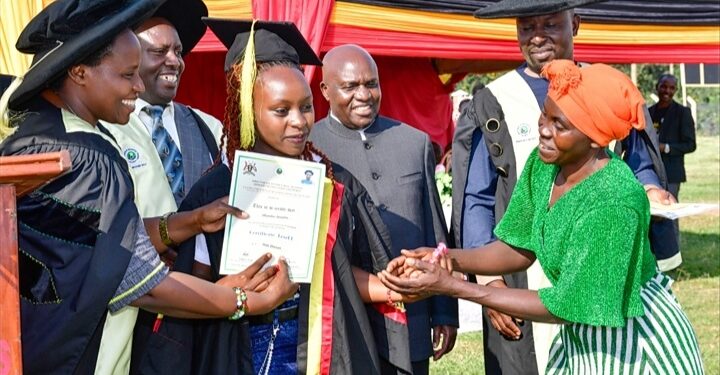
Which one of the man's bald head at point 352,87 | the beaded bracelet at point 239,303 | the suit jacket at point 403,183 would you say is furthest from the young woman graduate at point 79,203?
the man's bald head at point 352,87

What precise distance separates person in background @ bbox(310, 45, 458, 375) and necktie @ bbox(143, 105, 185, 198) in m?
0.67

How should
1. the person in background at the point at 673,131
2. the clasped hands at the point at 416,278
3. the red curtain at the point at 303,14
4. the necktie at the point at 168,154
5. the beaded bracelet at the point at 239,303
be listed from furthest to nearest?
the person in background at the point at 673,131 → the red curtain at the point at 303,14 → the necktie at the point at 168,154 → the clasped hands at the point at 416,278 → the beaded bracelet at the point at 239,303

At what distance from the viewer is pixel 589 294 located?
3.61 metres

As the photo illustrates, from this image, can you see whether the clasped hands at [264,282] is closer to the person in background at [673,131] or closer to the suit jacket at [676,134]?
the person in background at [673,131]

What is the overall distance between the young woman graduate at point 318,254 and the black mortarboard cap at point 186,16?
35.3 inches

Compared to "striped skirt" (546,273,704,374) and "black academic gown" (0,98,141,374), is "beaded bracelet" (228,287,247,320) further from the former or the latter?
"striped skirt" (546,273,704,374)

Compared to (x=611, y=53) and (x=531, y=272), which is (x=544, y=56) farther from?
(x=611, y=53)

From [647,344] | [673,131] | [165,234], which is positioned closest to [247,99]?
[165,234]

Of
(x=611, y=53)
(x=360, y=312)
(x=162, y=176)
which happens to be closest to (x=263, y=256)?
(x=360, y=312)

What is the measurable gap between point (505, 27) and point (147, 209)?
5.67 metres

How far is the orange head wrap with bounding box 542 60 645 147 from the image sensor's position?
3.65 metres

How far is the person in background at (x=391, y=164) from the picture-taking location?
184 inches

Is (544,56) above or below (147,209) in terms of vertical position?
above

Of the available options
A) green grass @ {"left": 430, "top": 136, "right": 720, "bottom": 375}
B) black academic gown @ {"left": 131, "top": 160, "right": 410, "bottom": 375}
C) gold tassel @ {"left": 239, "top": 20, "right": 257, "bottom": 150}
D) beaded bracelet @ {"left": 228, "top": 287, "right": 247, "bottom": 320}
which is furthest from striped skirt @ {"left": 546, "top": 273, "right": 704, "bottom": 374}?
green grass @ {"left": 430, "top": 136, "right": 720, "bottom": 375}
